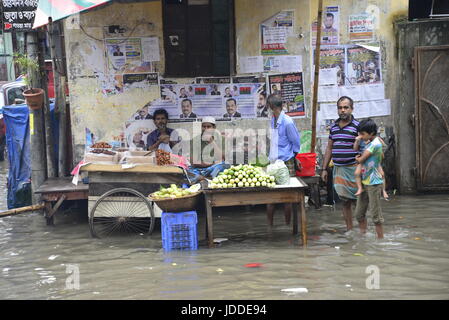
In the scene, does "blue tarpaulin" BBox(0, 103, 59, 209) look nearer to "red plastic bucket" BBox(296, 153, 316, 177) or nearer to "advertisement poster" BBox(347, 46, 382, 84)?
"red plastic bucket" BBox(296, 153, 316, 177)

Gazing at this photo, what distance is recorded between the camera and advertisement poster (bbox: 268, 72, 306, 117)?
9.83 meters

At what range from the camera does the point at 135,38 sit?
9.63 m

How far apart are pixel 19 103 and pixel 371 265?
740 cm

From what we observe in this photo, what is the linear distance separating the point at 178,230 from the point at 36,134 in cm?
346

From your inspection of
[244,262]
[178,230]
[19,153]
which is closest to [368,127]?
[244,262]

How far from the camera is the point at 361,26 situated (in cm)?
988

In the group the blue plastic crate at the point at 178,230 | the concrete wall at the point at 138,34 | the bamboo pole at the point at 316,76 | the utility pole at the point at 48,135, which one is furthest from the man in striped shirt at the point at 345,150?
the utility pole at the point at 48,135

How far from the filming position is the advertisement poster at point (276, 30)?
969cm

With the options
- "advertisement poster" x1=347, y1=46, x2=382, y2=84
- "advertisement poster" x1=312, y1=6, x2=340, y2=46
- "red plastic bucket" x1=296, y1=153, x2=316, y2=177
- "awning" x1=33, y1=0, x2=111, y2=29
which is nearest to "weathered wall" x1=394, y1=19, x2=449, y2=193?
"advertisement poster" x1=347, y1=46, x2=382, y2=84

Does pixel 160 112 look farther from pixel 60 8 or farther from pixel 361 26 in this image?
pixel 361 26

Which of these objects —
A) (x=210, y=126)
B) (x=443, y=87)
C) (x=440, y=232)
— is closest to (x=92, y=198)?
→ (x=210, y=126)
